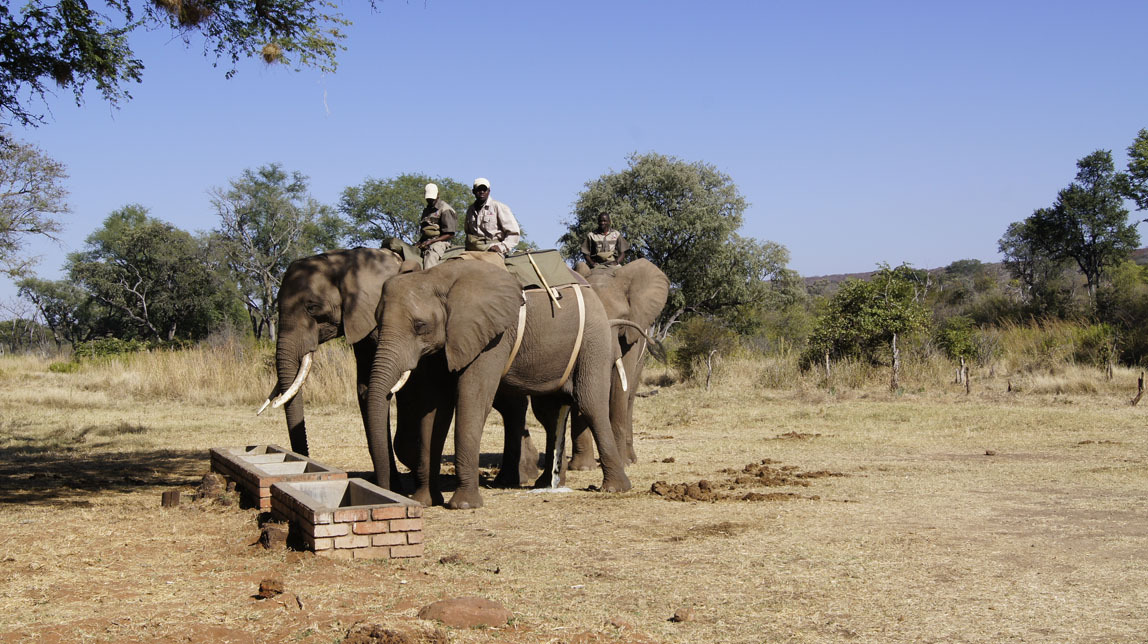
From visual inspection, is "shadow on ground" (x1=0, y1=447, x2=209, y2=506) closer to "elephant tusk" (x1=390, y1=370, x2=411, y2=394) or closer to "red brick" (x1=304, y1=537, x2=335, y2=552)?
"elephant tusk" (x1=390, y1=370, x2=411, y2=394)

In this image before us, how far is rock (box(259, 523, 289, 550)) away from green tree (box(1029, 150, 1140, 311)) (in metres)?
41.8

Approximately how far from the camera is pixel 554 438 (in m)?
10.7

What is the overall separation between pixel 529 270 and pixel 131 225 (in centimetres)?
5093

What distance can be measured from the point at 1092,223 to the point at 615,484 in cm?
4009

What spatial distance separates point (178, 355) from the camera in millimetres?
25562

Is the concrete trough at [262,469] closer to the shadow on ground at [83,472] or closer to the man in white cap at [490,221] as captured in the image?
the shadow on ground at [83,472]

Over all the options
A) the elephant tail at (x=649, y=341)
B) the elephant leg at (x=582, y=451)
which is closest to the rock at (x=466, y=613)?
the elephant tail at (x=649, y=341)

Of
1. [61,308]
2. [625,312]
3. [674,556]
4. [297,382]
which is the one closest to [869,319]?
[625,312]

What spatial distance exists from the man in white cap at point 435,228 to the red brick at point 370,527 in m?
4.11

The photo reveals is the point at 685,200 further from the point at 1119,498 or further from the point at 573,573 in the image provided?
the point at 573,573

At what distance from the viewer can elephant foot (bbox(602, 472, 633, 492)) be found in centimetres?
1030

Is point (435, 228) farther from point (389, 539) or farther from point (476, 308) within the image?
point (389, 539)

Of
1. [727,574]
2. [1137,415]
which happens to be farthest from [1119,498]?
[1137,415]

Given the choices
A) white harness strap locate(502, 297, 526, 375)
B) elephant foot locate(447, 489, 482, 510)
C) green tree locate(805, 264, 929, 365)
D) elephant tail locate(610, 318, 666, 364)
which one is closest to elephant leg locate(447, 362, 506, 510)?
elephant foot locate(447, 489, 482, 510)
